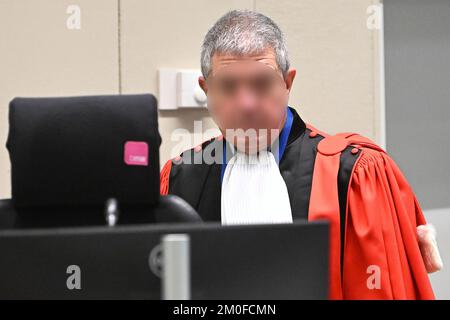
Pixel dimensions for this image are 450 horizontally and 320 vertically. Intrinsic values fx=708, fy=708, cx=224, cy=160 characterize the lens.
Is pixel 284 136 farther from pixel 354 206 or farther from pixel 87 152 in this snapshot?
pixel 87 152

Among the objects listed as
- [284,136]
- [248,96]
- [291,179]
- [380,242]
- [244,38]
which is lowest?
[380,242]

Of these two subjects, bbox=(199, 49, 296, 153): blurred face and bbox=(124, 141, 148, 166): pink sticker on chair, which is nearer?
bbox=(124, 141, 148, 166): pink sticker on chair

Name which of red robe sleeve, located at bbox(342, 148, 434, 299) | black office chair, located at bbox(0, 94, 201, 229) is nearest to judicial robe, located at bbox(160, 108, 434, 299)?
red robe sleeve, located at bbox(342, 148, 434, 299)

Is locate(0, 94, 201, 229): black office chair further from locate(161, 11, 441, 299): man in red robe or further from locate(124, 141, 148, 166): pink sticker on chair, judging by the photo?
locate(161, 11, 441, 299): man in red robe

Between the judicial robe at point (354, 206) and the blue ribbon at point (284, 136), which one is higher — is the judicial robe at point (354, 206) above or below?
below

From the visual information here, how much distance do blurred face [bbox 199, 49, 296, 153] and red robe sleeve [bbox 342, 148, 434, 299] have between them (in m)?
0.25

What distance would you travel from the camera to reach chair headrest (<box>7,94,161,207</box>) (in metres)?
1.27

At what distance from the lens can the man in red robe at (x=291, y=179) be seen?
5.18 feet

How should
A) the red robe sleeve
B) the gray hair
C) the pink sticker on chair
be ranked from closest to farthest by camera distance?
the pink sticker on chair, the red robe sleeve, the gray hair

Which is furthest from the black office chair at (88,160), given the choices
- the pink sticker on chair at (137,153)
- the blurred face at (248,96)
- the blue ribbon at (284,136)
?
the blue ribbon at (284,136)

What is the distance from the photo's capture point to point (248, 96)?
1.69 metres

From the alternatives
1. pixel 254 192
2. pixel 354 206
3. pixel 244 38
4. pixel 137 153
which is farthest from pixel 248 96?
pixel 137 153

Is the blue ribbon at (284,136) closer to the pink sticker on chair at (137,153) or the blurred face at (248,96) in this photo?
the blurred face at (248,96)

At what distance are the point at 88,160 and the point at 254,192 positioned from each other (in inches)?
22.9
